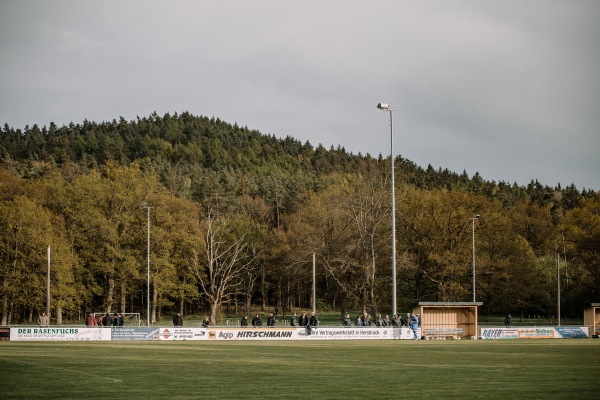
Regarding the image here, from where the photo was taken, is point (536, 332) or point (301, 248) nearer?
point (536, 332)

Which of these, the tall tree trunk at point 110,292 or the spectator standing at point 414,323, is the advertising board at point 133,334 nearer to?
the spectator standing at point 414,323

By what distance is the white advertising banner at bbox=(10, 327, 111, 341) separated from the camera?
50531 millimetres

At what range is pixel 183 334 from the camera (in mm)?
53094

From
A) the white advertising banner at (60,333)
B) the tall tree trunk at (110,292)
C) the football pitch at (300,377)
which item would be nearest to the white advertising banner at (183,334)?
the white advertising banner at (60,333)

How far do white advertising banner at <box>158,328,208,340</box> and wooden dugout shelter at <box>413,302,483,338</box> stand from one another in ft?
49.2

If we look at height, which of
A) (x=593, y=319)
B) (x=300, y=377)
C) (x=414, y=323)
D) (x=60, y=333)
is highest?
(x=300, y=377)

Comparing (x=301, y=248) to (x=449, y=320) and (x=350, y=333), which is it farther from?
(x=350, y=333)

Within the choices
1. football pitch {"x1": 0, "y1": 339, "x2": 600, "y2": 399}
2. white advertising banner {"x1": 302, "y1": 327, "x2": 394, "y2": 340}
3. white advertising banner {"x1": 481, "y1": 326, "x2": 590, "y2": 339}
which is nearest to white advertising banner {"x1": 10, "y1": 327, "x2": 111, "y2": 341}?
white advertising banner {"x1": 302, "y1": 327, "x2": 394, "y2": 340}

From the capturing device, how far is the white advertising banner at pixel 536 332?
190 ft

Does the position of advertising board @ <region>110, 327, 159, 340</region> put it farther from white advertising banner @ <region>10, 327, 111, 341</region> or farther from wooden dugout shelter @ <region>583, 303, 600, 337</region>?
wooden dugout shelter @ <region>583, 303, 600, 337</region>

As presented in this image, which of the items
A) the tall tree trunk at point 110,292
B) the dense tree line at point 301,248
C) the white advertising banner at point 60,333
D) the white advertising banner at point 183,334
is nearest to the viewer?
the white advertising banner at point 60,333

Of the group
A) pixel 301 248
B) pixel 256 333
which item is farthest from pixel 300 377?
pixel 301 248

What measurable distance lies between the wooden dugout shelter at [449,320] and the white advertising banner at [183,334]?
49.2 ft

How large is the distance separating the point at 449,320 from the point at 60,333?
26.9m
